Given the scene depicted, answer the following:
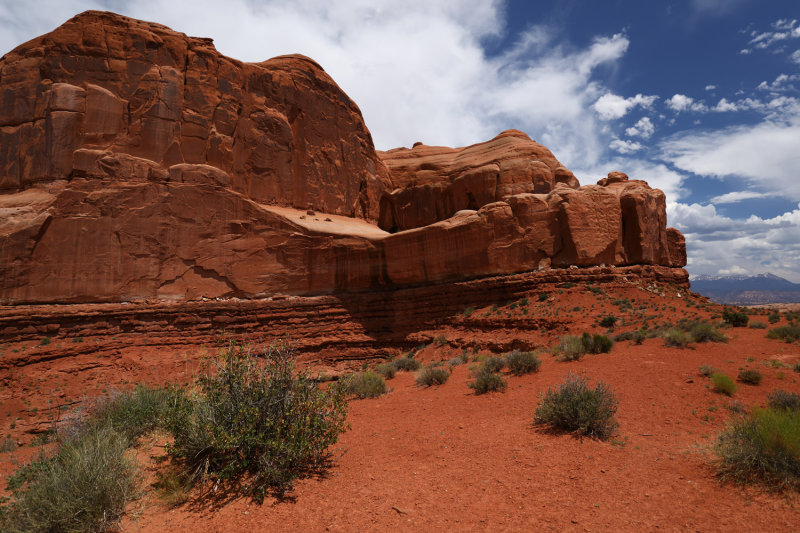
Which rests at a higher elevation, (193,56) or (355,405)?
(193,56)

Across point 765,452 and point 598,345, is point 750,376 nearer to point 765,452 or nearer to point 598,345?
point 598,345

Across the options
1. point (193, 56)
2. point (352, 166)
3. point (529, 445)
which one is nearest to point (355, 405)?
point (529, 445)

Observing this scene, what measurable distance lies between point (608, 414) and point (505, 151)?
1116 inches

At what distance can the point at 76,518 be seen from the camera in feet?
A: 13.7

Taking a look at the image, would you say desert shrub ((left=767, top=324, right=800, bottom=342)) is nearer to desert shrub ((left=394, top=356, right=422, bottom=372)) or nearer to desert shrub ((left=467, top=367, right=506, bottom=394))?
desert shrub ((left=467, top=367, right=506, bottom=394))

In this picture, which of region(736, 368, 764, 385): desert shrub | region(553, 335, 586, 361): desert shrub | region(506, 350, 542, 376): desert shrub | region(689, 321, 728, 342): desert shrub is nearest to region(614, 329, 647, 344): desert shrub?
A: region(689, 321, 728, 342): desert shrub

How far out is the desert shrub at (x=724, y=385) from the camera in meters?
7.90

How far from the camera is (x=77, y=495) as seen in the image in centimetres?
431

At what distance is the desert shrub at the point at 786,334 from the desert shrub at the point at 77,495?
1551 centimetres

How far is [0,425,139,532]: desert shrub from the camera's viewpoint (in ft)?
13.5

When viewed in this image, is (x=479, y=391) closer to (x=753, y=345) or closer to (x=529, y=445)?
(x=529, y=445)

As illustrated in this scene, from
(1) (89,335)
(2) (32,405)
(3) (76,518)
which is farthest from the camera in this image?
(1) (89,335)

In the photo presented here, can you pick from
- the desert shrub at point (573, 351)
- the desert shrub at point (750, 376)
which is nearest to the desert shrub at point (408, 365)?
the desert shrub at point (573, 351)

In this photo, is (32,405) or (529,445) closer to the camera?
(529,445)
